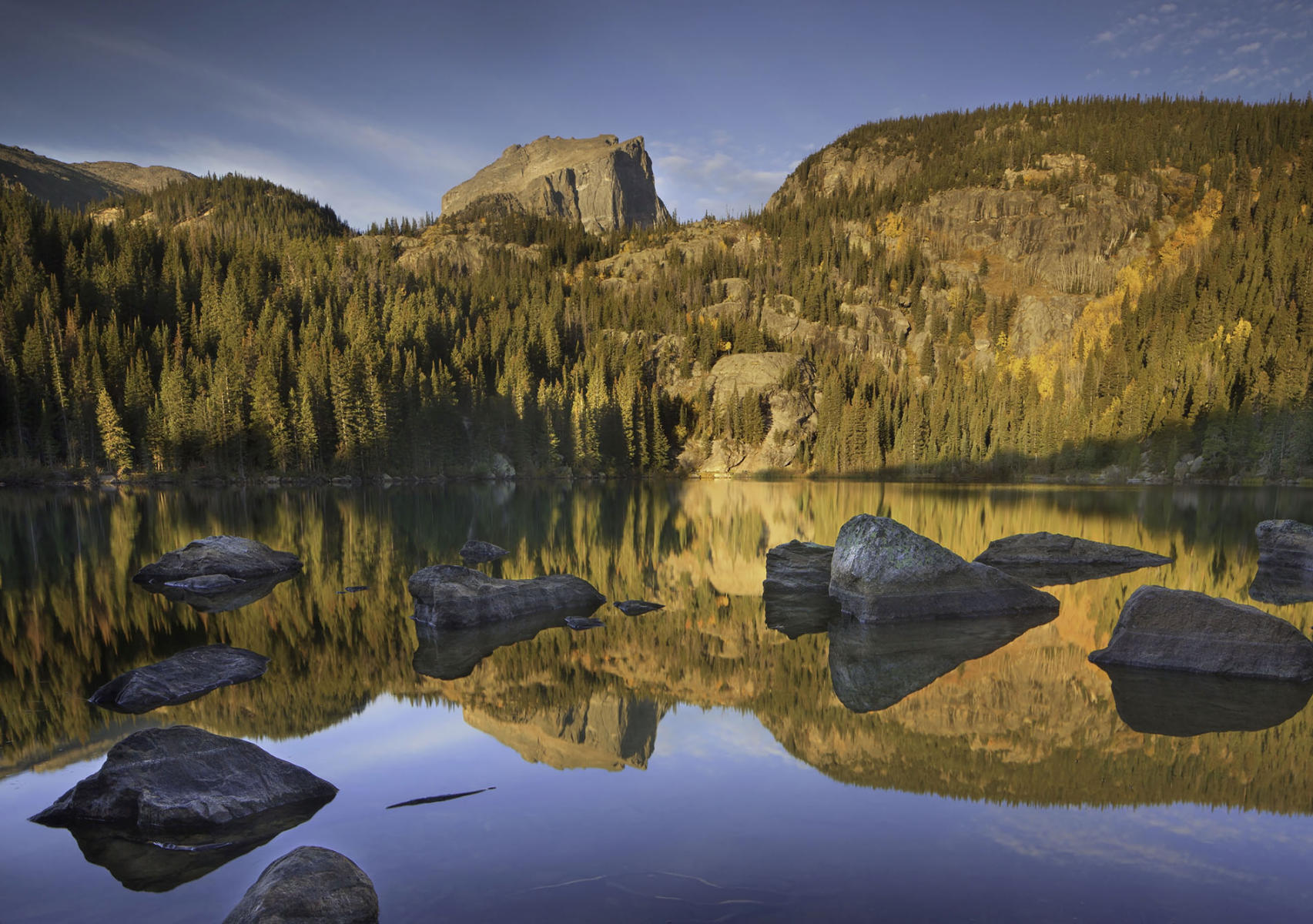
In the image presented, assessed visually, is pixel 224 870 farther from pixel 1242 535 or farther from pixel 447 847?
pixel 1242 535

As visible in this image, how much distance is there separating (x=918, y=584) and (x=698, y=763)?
7933mm

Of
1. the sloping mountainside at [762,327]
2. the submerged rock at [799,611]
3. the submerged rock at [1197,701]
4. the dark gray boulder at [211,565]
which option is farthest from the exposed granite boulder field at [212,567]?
the sloping mountainside at [762,327]

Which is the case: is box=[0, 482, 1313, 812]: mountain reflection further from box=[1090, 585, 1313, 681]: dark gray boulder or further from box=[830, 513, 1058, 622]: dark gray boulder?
box=[1090, 585, 1313, 681]: dark gray boulder

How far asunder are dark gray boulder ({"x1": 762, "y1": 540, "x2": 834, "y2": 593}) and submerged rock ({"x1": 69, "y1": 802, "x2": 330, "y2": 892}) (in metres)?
12.4

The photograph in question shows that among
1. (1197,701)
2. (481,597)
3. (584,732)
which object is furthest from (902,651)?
→ (481,597)

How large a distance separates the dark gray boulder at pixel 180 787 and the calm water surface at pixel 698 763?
35 centimetres

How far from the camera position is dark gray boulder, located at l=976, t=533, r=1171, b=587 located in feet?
60.4

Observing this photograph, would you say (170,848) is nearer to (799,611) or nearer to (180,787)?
(180,787)

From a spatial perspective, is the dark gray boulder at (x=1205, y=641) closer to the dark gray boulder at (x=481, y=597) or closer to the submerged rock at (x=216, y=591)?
the dark gray boulder at (x=481, y=597)

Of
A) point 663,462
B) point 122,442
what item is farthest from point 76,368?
point 663,462

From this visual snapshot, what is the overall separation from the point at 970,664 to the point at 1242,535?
24682mm

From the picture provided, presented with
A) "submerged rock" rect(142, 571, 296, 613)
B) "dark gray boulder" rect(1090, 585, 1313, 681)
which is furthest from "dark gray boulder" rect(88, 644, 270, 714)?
"dark gray boulder" rect(1090, 585, 1313, 681)

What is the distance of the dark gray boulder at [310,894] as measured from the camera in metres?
4.22

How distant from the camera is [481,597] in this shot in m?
13.0
